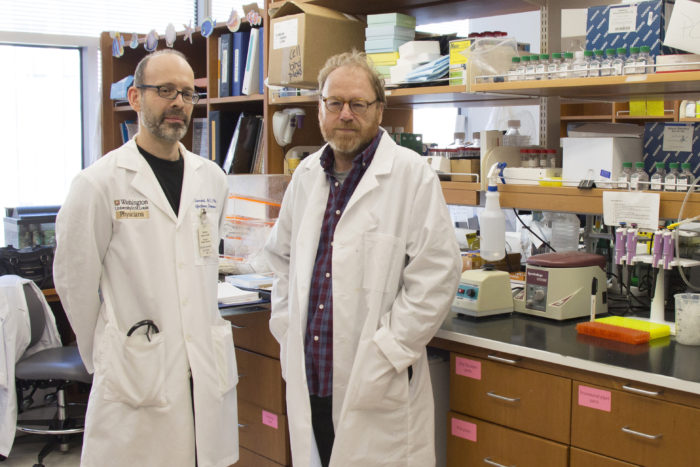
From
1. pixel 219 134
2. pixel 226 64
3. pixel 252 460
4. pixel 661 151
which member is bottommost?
pixel 252 460

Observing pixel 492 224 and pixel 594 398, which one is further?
pixel 492 224

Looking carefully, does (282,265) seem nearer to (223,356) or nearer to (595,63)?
(223,356)

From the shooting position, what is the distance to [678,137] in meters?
2.28

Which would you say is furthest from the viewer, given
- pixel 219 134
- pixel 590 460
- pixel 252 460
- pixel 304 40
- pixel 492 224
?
pixel 219 134

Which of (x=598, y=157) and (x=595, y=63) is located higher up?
(x=595, y=63)

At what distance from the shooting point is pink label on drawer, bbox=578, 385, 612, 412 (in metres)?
1.85

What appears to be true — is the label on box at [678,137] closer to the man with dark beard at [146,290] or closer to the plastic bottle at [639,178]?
the plastic bottle at [639,178]

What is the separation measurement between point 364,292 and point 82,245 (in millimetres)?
778

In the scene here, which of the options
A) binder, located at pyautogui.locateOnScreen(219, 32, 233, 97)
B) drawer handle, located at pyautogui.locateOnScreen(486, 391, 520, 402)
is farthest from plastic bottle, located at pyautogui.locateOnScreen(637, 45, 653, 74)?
binder, located at pyautogui.locateOnScreen(219, 32, 233, 97)

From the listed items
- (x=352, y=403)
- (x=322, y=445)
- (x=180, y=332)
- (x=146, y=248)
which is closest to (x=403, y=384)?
(x=352, y=403)

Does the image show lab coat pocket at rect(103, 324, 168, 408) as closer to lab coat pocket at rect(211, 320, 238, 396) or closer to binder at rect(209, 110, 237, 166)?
lab coat pocket at rect(211, 320, 238, 396)

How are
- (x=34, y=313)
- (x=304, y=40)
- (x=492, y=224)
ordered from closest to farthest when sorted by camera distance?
(x=492, y=224) → (x=304, y=40) → (x=34, y=313)

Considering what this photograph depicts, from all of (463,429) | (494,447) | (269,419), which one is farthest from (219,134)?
(494,447)

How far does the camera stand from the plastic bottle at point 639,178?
2.25 metres
